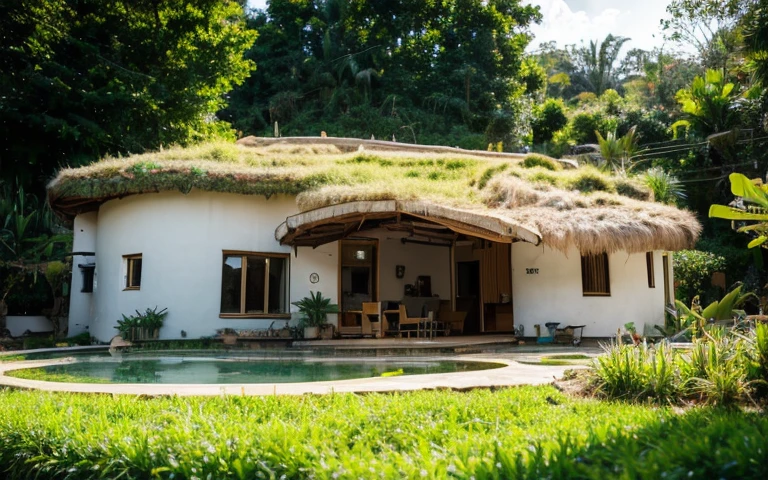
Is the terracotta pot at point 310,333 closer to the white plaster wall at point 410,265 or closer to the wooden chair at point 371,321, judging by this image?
the wooden chair at point 371,321

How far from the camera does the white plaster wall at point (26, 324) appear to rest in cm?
1782

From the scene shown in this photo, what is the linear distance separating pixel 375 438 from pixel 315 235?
405 inches

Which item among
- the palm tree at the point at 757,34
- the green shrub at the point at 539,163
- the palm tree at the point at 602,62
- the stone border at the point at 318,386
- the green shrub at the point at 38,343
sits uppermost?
the palm tree at the point at 602,62

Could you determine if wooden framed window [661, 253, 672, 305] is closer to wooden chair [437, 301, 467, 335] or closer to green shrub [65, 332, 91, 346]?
wooden chair [437, 301, 467, 335]

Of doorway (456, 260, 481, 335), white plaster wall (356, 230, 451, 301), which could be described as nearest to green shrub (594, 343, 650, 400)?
white plaster wall (356, 230, 451, 301)

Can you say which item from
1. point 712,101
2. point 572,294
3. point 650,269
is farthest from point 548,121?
point 572,294

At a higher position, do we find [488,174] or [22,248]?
[488,174]

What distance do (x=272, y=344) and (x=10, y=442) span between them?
910 centimetres

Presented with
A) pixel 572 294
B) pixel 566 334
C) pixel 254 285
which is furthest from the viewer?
pixel 254 285

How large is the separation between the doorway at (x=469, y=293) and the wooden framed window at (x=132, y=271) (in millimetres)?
7761

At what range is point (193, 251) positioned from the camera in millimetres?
13531

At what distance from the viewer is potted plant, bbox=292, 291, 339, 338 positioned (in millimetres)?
Result: 13430

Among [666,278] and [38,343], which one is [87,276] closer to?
[38,343]

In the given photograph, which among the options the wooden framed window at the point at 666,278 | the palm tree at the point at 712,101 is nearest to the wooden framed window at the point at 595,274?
the wooden framed window at the point at 666,278
